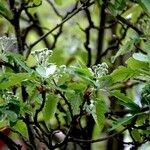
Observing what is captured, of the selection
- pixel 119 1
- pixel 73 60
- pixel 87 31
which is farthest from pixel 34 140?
pixel 73 60

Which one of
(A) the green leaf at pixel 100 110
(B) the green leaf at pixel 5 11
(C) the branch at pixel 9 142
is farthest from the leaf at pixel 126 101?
(B) the green leaf at pixel 5 11

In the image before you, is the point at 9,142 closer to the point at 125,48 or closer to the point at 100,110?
the point at 100,110

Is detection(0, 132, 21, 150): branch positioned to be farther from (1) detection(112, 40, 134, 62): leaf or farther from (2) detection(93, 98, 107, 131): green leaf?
(1) detection(112, 40, 134, 62): leaf

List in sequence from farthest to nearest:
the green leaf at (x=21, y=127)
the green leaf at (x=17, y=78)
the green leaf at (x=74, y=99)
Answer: the green leaf at (x=21, y=127)
the green leaf at (x=74, y=99)
the green leaf at (x=17, y=78)

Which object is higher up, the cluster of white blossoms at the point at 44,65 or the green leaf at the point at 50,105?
the cluster of white blossoms at the point at 44,65

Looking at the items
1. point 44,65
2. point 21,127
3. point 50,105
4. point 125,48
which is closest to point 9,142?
point 21,127

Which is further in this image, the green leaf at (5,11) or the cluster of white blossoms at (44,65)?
the green leaf at (5,11)

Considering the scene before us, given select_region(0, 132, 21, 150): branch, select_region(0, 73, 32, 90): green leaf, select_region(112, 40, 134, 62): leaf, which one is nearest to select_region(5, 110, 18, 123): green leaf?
select_region(0, 73, 32, 90): green leaf

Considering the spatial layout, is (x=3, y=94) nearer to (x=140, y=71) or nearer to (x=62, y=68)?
(x=62, y=68)

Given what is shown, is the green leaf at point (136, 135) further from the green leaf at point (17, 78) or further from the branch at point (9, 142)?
the green leaf at point (17, 78)
